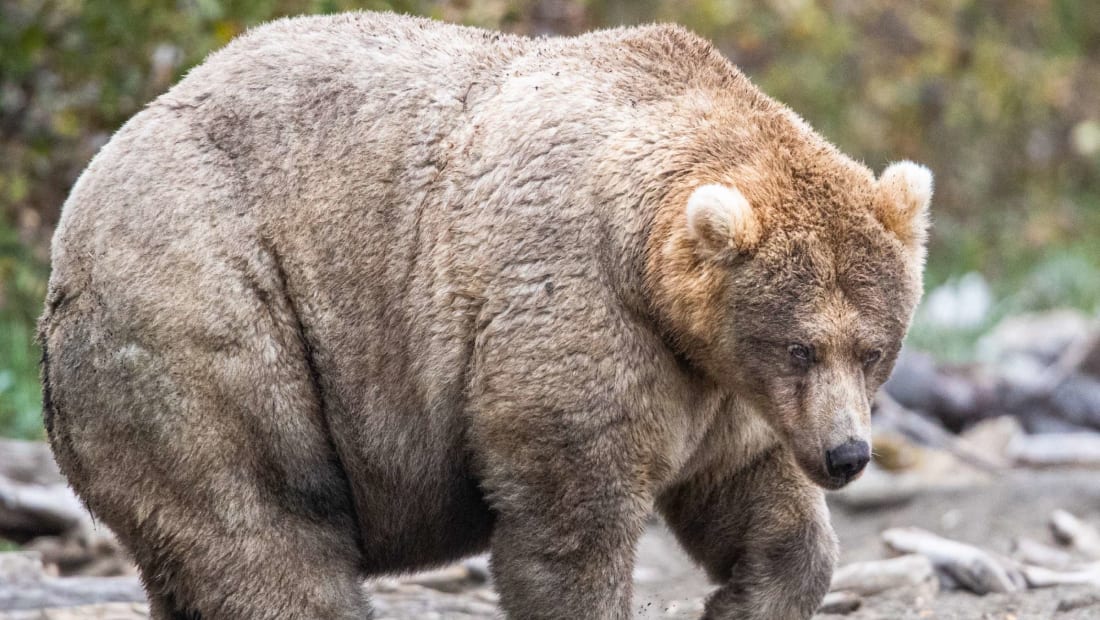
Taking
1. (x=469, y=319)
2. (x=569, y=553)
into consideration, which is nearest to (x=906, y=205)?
(x=469, y=319)

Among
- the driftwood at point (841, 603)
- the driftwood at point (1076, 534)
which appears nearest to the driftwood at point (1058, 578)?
the driftwood at point (1076, 534)

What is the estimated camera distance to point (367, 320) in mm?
5469

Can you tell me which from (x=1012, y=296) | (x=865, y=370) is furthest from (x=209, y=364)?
(x=1012, y=296)

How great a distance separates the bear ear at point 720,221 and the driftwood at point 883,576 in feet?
8.98

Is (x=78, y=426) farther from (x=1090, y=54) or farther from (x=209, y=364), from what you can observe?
(x=1090, y=54)

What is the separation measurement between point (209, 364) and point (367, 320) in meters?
0.58

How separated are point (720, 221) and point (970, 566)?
3253mm

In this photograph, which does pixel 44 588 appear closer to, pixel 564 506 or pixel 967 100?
pixel 564 506

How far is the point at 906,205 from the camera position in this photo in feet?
17.1

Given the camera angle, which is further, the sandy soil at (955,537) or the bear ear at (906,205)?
the sandy soil at (955,537)

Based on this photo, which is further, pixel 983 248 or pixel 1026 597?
pixel 983 248

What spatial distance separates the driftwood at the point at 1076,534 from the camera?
8344 mm

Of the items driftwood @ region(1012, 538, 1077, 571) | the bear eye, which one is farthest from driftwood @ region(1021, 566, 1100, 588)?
the bear eye

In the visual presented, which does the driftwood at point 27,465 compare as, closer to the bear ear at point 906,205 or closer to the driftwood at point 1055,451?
the bear ear at point 906,205
